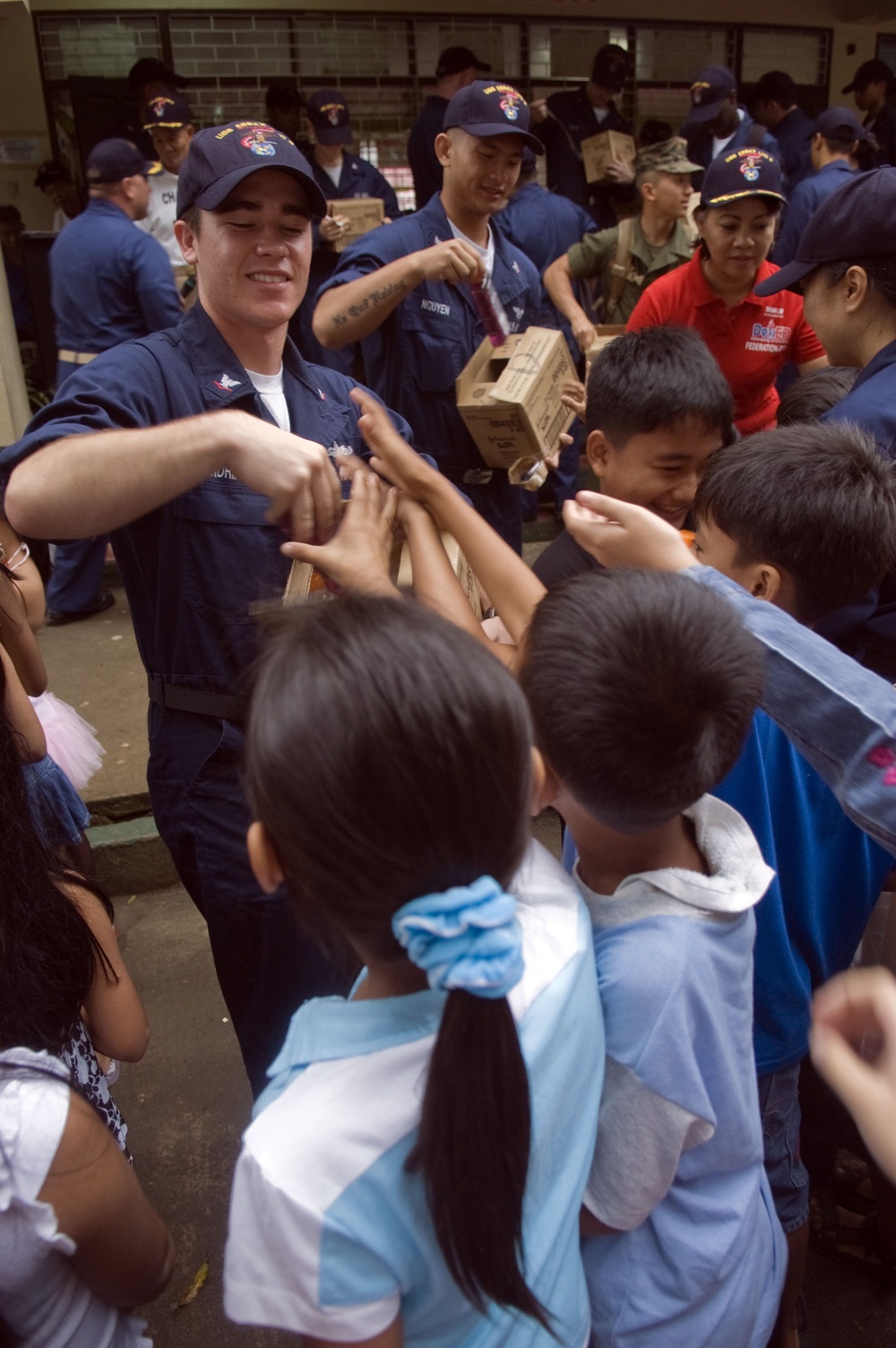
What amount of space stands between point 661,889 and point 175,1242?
5.67 ft

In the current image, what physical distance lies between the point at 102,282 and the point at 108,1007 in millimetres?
3924

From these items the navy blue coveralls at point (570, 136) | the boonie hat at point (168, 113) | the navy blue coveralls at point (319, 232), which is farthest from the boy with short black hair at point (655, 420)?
the navy blue coveralls at point (570, 136)

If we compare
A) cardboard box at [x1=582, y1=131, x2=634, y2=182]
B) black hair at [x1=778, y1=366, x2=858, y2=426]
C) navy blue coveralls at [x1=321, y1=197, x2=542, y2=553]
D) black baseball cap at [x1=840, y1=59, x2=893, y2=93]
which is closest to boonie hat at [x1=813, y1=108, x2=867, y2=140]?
cardboard box at [x1=582, y1=131, x2=634, y2=182]

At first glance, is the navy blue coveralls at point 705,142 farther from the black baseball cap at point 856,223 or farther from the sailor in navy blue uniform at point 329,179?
the black baseball cap at point 856,223

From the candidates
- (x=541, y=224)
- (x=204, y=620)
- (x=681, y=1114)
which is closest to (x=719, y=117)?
(x=541, y=224)

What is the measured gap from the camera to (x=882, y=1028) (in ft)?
3.30

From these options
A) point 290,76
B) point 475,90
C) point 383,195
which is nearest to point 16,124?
point 290,76

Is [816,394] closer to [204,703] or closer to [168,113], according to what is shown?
[204,703]

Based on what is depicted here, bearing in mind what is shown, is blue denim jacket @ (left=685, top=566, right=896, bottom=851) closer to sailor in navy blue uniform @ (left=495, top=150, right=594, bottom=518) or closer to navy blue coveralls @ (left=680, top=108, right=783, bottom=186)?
sailor in navy blue uniform @ (left=495, top=150, right=594, bottom=518)

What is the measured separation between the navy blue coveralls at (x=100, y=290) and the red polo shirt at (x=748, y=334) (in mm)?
2395

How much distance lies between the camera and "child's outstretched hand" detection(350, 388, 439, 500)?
164cm

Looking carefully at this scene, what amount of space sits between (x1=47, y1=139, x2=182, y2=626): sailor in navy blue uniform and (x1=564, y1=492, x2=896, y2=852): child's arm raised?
3915 millimetres

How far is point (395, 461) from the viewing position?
1651 mm

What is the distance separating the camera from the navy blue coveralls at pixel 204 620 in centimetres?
176
